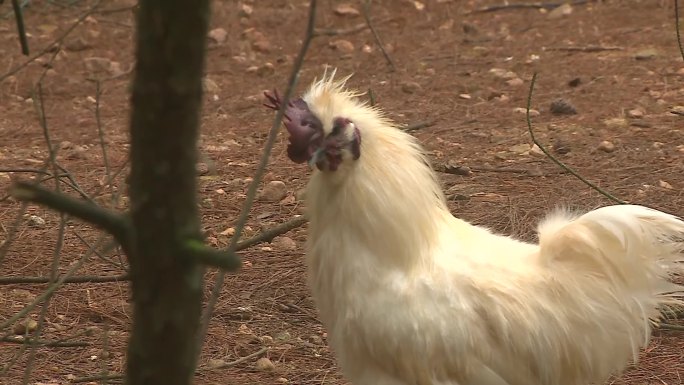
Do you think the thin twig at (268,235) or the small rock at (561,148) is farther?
the small rock at (561,148)

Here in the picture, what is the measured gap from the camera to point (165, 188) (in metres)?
1.31

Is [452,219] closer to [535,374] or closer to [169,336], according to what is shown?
[535,374]

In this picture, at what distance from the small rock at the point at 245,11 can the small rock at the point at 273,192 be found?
4.66m

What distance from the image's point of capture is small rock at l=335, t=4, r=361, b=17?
35.0 feet

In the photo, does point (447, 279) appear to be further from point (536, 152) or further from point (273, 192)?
point (536, 152)

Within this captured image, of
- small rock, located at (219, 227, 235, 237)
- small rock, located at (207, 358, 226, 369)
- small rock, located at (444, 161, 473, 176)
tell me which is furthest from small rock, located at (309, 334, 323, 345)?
small rock, located at (444, 161, 473, 176)

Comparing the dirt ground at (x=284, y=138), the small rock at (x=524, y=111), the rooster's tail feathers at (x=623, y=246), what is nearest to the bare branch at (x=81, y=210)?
the dirt ground at (x=284, y=138)

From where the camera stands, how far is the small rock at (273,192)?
6.48 m

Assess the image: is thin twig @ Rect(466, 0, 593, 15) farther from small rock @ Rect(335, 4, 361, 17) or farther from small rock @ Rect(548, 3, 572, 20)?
small rock @ Rect(335, 4, 361, 17)

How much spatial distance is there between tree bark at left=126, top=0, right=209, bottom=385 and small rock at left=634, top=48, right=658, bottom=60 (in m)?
8.20

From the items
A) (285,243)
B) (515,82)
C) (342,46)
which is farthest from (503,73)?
(285,243)

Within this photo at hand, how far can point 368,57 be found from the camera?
31.6ft

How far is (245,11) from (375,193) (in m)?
7.58

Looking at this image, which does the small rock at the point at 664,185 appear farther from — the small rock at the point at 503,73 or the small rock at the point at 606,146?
the small rock at the point at 503,73
